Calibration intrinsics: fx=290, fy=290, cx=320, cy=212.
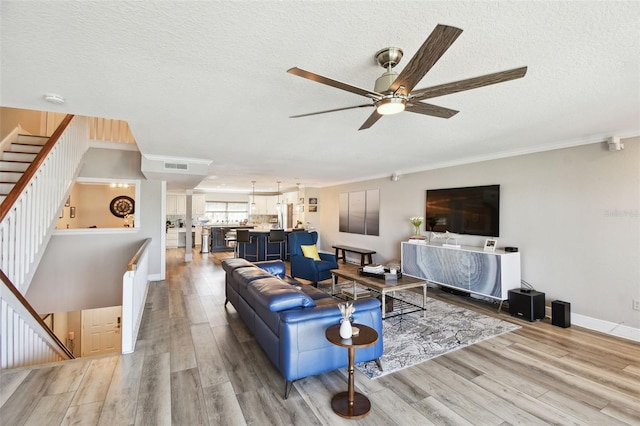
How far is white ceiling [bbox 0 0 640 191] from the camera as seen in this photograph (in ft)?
4.85

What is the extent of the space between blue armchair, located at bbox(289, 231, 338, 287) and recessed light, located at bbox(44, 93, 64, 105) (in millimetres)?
4031

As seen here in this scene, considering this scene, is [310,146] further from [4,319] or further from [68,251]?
[68,251]

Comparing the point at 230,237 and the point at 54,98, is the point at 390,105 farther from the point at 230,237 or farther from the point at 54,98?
the point at 230,237

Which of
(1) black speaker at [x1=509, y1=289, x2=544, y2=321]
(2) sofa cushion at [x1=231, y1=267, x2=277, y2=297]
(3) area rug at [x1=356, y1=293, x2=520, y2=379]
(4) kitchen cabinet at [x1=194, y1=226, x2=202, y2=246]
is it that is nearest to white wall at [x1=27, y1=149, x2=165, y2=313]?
(2) sofa cushion at [x1=231, y1=267, x2=277, y2=297]

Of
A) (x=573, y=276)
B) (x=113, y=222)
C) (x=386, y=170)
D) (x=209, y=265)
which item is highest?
(x=386, y=170)

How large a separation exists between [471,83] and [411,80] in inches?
13.6

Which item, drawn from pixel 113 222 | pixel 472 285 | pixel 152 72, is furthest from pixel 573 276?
pixel 113 222

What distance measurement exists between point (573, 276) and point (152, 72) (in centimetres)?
532

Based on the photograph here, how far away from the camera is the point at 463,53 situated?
Result: 6.02ft

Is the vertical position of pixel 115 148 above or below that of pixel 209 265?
above

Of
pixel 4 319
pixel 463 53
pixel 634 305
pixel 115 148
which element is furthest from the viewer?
pixel 115 148

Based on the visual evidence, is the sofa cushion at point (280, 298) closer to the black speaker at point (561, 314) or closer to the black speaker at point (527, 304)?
the black speaker at point (527, 304)

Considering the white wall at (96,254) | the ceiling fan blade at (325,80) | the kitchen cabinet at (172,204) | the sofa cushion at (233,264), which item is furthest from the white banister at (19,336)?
the kitchen cabinet at (172,204)

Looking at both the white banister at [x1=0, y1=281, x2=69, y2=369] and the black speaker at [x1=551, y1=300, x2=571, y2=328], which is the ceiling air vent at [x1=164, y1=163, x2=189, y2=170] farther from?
the black speaker at [x1=551, y1=300, x2=571, y2=328]
